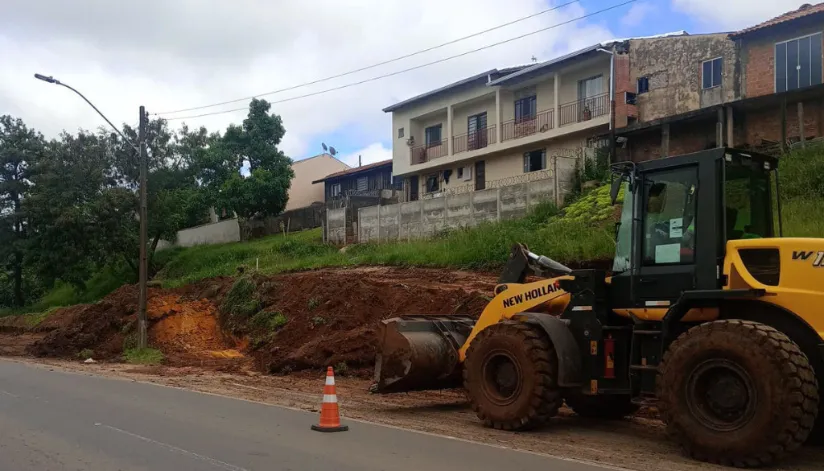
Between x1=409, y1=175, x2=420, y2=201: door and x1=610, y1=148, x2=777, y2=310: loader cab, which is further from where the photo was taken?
x1=409, y1=175, x2=420, y2=201: door

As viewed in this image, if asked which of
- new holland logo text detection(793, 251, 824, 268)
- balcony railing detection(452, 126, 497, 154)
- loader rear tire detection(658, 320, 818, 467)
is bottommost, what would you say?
loader rear tire detection(658, 320, 818, 467)

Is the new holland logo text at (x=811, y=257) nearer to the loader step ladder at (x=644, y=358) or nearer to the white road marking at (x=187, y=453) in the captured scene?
the loader step ladder at (x=644, y=358)

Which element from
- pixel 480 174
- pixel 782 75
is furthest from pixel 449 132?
pixel 782 75

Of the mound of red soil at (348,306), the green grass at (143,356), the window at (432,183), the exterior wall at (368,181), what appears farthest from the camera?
the exterior wall at (368,181)

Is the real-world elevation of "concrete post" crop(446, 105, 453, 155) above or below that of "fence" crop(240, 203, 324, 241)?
above

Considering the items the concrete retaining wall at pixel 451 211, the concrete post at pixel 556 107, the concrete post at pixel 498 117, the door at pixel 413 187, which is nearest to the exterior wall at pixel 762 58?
the concrete retaining wall at pixel 451 211

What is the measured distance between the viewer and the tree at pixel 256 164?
43.6 metres

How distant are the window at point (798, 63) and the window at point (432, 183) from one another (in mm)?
18449

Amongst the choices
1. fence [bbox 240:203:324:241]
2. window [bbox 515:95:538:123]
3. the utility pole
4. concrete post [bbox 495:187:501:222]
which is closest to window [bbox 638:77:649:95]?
window [bbox 515:95:538:123]

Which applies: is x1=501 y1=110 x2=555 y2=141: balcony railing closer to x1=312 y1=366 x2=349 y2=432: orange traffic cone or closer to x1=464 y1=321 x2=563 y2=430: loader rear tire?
x1=464 y1=321 x2=563 y2=430: loader rear tire

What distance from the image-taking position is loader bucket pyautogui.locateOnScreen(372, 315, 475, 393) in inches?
422

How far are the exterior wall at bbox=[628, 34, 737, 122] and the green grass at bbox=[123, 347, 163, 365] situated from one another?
67.5 ft

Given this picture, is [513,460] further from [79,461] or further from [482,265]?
[482,265]

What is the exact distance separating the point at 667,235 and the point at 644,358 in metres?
1.45
